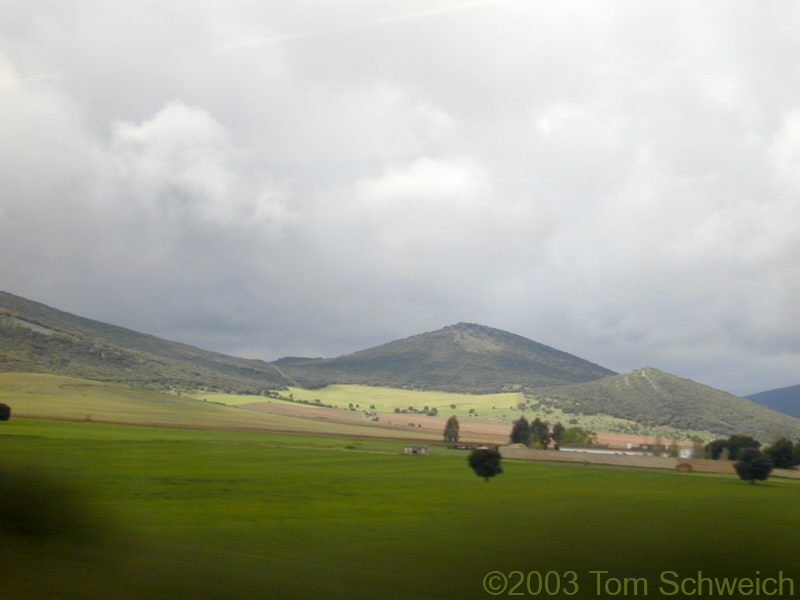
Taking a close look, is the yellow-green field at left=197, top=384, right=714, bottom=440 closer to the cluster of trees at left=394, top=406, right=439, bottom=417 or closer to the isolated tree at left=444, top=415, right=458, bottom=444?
the cluster of trees at left=394, top=406, right=439, bottom=417

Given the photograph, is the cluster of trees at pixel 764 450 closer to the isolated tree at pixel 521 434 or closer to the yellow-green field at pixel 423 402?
the isolated tree at pixel 521 434

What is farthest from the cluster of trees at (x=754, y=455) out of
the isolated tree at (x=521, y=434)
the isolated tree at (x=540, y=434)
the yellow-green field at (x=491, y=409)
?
the yellow-green field at (x=491, y=409)

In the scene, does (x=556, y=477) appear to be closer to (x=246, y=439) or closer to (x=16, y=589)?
(x=246, y=439)

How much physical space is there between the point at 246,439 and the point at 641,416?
9816 cm

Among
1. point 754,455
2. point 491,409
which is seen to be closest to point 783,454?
point 754,455

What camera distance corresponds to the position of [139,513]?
28516mm

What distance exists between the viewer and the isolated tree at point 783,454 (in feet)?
227

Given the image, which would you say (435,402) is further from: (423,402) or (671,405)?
(671,405)

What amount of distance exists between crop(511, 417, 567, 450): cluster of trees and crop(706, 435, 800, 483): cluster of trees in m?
18.7

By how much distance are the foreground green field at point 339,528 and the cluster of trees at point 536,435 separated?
36.8 m

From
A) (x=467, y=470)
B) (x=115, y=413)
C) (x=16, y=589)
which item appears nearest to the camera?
(x=16, y=589)

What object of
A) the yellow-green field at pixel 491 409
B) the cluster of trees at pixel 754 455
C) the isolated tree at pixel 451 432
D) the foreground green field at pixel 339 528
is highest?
the yellow-green field at pixel 491 409

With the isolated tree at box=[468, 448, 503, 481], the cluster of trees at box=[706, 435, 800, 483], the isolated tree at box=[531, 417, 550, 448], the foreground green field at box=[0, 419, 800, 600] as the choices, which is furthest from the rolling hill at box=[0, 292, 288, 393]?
the cluster of trees at box=[706, 435, 800, 483]

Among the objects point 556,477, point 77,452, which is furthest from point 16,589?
point 556,477
